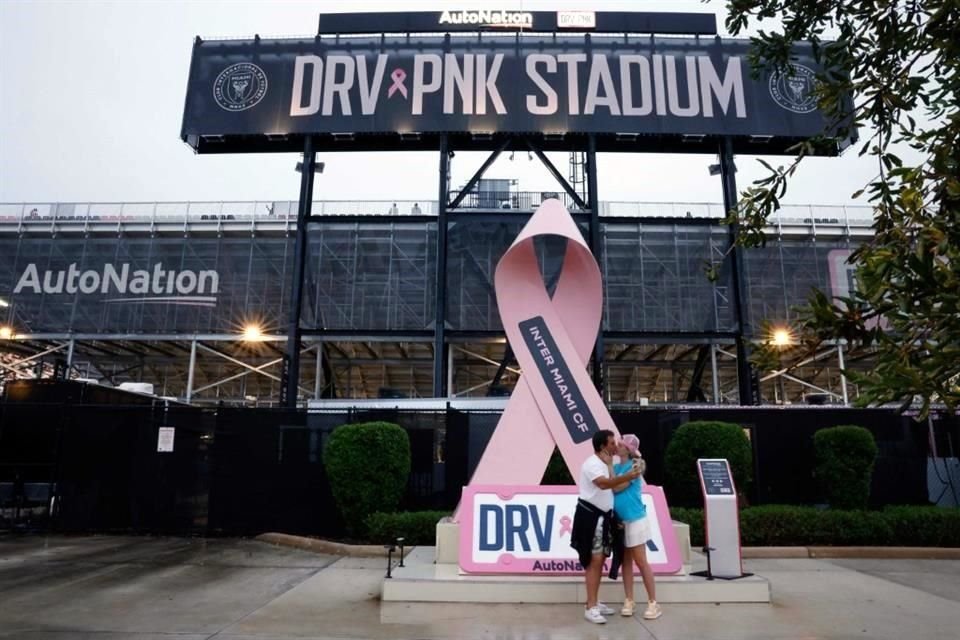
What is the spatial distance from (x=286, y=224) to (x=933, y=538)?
22.9m

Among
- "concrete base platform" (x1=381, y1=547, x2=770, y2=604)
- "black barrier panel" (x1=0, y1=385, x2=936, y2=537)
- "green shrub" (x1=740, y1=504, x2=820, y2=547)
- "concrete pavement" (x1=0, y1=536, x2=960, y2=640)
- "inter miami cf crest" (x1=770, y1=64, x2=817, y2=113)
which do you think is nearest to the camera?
"concrete pavement" (x1=0, y1=536, x2=960, y2=640)

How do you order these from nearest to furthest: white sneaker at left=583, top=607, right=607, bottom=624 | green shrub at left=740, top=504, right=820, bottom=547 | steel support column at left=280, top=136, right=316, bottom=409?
white sneaker at left=583, top=607, right=607, bottom=624 → green shrub at left=740, top=504, right=820, bottom=547 → steel support column at left=280, top=136, right=316, bottom=409

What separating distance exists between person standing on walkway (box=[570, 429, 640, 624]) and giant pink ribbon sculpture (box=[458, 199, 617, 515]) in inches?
85.3

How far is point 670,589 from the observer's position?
6.25m

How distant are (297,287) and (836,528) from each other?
18.1 meters

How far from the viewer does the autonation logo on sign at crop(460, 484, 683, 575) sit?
6.62m

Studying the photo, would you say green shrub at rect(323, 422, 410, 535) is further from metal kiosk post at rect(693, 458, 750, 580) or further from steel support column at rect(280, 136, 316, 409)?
steel support column at rect(280, 136, 316, 409)

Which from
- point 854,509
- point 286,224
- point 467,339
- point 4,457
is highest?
point 286,224

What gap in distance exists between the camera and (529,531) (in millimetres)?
6855

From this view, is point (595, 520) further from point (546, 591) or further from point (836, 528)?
point (836, 528)

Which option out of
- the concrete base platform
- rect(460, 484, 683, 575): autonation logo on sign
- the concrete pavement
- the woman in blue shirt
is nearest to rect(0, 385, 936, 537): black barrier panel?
the concrete pavement

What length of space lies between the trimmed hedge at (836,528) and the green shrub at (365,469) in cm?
441

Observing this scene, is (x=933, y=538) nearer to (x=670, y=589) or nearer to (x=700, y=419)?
(x=700, y=419)

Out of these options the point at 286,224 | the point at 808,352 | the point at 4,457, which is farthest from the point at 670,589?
the point at 286,224
